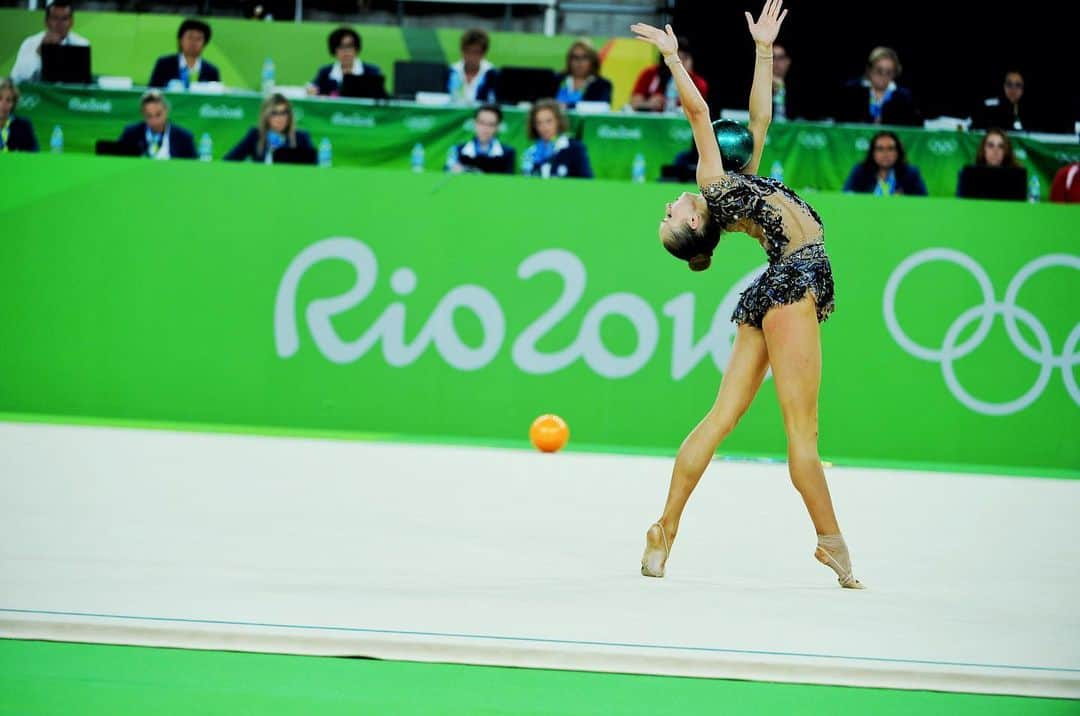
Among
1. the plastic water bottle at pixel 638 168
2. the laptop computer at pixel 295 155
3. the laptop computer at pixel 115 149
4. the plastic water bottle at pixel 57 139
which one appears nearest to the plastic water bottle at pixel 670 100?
the plastic water bottle at pixel 638 168

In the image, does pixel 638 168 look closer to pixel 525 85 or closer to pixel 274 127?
pixel 525 85

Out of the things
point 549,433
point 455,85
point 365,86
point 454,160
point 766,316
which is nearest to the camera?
→ point 766,316

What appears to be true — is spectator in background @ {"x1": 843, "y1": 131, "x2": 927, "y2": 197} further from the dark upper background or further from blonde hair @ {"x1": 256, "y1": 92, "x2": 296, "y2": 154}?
blonde hair @ {"x1": 256, "y1": 92, "x2": 296, "y2": 154}

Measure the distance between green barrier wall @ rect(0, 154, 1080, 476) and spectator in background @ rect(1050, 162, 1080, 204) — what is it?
1300 mm

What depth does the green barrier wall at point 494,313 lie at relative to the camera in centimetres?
873

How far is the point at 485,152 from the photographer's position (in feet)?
32.8

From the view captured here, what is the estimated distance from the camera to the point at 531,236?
28.9ft

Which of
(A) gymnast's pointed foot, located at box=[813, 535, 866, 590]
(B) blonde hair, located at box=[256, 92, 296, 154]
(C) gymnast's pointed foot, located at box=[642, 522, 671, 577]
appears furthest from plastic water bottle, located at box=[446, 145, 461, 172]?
(A) gymnast's pointed foot, located at box=[813, 535, 866, 590]

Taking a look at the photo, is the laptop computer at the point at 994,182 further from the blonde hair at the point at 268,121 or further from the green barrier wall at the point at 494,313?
the blonde hair at the point at 268,121

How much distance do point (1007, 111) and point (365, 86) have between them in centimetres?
538

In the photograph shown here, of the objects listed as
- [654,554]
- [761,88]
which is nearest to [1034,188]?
[761,88]

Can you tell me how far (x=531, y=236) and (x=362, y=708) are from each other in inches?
243

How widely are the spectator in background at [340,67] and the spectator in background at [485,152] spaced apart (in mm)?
1790

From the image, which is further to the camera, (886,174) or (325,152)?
(325,152)
